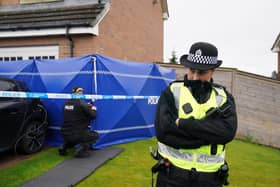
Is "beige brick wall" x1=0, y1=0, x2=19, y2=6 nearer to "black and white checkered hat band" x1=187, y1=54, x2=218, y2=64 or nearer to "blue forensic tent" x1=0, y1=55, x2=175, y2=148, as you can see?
"blue forensic tent" x1=0, y1=55, x2=175, y2=148

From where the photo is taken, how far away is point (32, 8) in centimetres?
1158

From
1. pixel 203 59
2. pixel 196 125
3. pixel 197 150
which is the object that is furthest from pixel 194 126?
pixel 203 59

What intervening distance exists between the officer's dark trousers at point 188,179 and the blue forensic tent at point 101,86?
4880 millimetres

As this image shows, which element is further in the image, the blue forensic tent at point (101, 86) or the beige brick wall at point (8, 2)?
the beige brick wall at point (8, 2)

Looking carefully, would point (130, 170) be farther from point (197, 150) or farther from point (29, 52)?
point (29, 52)

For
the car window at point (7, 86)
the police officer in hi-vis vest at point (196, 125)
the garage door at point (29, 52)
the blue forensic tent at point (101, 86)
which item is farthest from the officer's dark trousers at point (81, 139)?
the garage door at point (29, 52)

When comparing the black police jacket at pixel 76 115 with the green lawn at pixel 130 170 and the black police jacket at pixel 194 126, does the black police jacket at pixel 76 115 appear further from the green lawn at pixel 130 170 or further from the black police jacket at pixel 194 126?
the black police jacket at pixel 194 126

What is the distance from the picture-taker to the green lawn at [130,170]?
16.9 feet

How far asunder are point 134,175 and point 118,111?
2456 millimetres

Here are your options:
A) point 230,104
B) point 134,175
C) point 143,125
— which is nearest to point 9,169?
point 134,175

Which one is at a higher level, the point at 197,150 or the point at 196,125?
the point at 196,125

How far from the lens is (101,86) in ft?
24.0

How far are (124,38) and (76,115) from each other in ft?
22.4

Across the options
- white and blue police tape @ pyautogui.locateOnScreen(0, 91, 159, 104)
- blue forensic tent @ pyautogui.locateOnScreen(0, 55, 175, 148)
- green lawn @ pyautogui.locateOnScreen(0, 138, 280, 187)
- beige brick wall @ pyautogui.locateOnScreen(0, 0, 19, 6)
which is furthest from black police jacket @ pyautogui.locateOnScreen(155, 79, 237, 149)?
beige brick wall @ pyautogui.locateOnScreen(0, 0, 19, 6)
